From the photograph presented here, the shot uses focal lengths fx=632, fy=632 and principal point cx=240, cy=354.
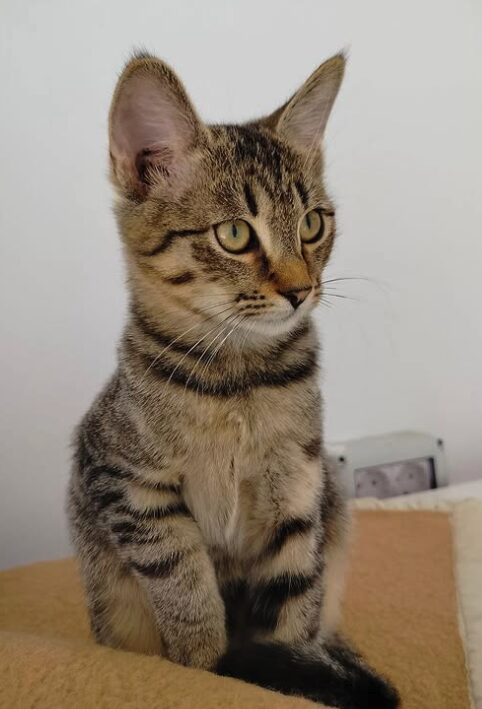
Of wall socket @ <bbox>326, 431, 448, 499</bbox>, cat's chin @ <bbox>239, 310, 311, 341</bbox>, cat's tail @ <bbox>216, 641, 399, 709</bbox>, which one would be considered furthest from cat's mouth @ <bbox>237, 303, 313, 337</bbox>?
wall socket @ <bbox>326, 431, 448, 499</bbox>

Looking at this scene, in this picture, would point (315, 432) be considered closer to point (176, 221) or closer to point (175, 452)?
point (175, 452)


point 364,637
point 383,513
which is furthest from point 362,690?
point 383,513

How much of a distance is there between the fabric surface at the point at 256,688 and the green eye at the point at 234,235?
43cm

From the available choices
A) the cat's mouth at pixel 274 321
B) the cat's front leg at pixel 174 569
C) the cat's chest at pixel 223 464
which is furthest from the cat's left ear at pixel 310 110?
the cat's front leg at pixel 174 569

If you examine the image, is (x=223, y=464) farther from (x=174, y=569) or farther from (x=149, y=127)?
(x=149, y=127)

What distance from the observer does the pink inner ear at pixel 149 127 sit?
0.66 m

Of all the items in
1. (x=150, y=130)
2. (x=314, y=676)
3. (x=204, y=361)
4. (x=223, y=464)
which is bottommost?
(x=314, y=676)

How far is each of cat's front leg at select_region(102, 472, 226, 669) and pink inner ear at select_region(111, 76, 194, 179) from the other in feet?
1.21

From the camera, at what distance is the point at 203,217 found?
680 millimetres

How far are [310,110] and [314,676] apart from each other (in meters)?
0.66

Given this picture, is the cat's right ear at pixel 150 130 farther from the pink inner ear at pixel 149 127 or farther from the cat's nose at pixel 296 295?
the cat's nose at pixel 296 295

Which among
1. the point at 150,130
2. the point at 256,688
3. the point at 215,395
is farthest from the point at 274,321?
the point at 256,688

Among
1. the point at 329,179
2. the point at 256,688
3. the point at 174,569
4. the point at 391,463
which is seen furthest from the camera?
the point at 391,463

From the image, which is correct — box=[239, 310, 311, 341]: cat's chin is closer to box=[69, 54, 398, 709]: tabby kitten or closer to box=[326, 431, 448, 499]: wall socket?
box=[69, 54, 398, 709]: tabby kitten
